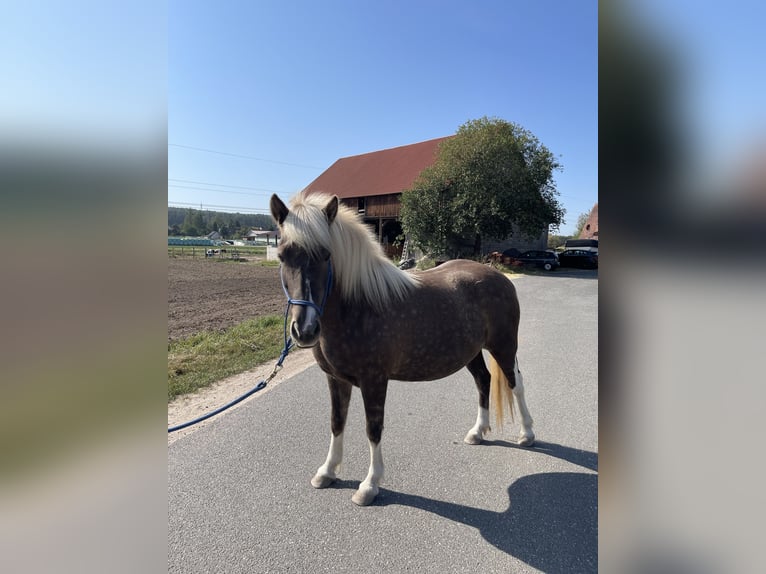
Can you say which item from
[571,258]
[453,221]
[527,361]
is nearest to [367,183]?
[453,221]

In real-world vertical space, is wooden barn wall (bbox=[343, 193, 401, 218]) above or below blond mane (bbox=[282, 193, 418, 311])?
above

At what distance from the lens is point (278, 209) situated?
2365 mm

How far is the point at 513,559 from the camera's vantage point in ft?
7.17

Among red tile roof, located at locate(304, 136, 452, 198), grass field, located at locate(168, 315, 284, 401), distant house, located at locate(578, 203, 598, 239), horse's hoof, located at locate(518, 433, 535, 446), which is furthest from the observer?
red tile roof, located at locate(304, 136, 452, 198)

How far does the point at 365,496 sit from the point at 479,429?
1.33 metres

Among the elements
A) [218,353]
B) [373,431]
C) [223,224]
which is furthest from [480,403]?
[223,224]

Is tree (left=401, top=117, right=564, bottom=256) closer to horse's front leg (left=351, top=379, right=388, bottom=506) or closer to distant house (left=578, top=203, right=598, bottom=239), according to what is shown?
distant house (left=578, top=203, right=598, bottom=239)

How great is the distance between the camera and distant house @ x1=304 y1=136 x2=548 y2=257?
30.5 metres

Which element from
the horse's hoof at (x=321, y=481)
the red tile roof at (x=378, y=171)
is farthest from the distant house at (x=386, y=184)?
the horse's hoof at (x=321, y=481)

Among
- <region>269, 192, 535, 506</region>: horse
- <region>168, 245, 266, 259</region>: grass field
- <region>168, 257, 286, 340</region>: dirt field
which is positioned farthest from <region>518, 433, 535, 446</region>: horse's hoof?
<region>168, 245, 266, 259</region>: grass field
